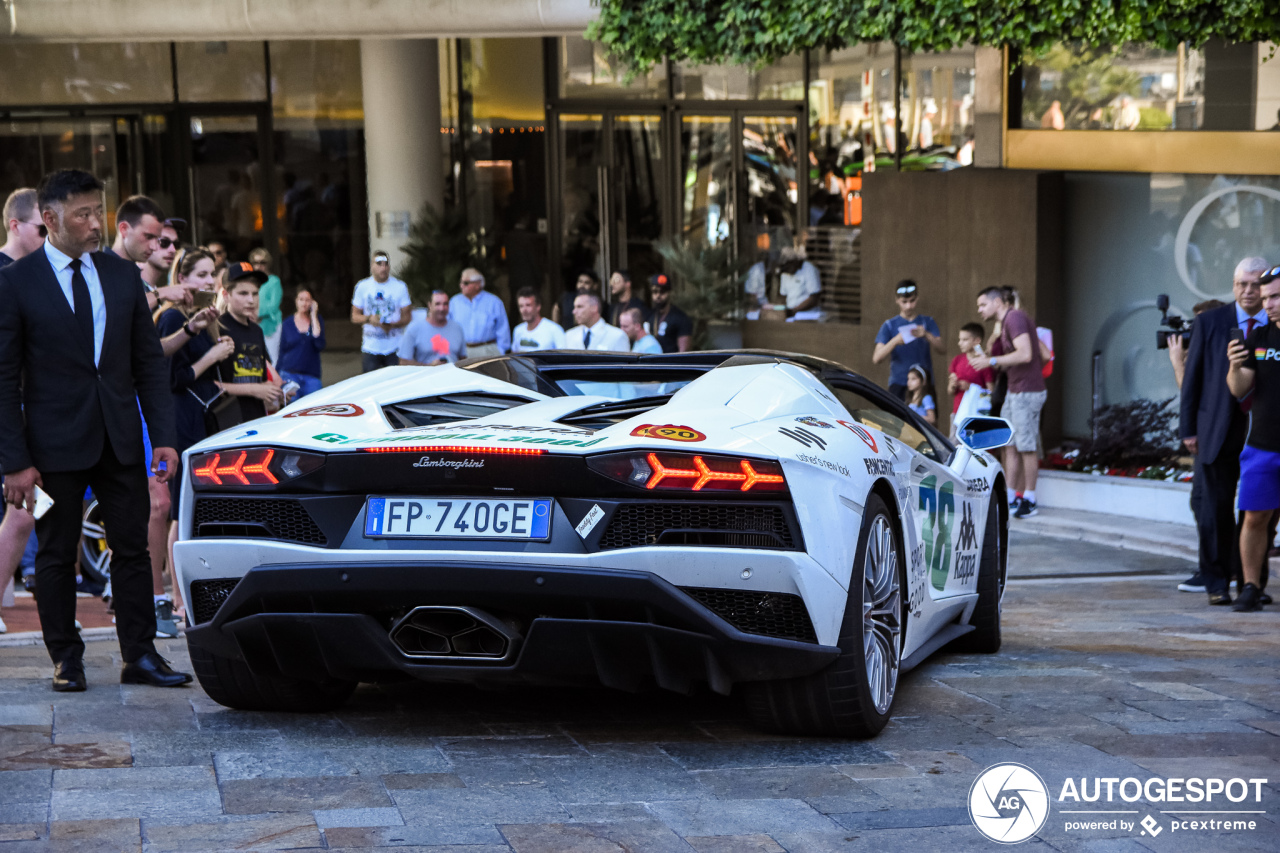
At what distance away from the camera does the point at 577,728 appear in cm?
502

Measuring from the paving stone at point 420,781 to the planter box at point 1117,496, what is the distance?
→ 29.5ft

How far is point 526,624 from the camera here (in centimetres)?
452

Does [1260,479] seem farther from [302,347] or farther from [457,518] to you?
[302,347]

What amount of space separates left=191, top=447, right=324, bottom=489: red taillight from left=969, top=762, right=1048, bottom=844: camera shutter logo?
208 centimetres

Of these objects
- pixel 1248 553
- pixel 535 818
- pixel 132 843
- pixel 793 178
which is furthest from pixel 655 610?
pixel 793 178

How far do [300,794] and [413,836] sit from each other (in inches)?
20.2

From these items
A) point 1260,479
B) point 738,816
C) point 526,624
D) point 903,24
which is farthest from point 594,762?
point 903,24

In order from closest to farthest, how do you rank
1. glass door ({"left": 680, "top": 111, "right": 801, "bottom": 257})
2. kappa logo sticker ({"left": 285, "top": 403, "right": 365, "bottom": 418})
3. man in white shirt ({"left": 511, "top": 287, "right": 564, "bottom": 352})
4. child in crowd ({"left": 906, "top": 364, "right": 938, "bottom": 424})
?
kappa logo sticker ({"left": 285, "top": 403, "right": 365, "bottom": 418}), child in crowd ({"left": 906, "top": 364, "right": 938, "bottom": 424}), man in white shirt ({"left": 511, "top": 287, "right": 564, "bottom": 352}), glass door ({"left": 680, "top": 111, "right": 801, "bottom": 257})

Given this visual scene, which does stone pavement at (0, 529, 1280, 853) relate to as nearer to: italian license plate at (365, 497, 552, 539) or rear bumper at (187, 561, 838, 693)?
rear bumper at (187, 561, 838, 693)

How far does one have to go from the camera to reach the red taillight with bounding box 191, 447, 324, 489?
15.2 feet

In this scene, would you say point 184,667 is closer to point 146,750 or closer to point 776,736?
point 146,750

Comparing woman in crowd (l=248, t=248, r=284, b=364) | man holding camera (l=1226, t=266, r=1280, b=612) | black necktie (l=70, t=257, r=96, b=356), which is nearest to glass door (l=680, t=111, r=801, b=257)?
woman in crowd (l=248, t=248, r=284, b=364)

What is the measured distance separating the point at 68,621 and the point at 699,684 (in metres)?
2.28

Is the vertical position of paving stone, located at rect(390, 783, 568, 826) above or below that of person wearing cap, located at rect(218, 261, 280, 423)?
below
